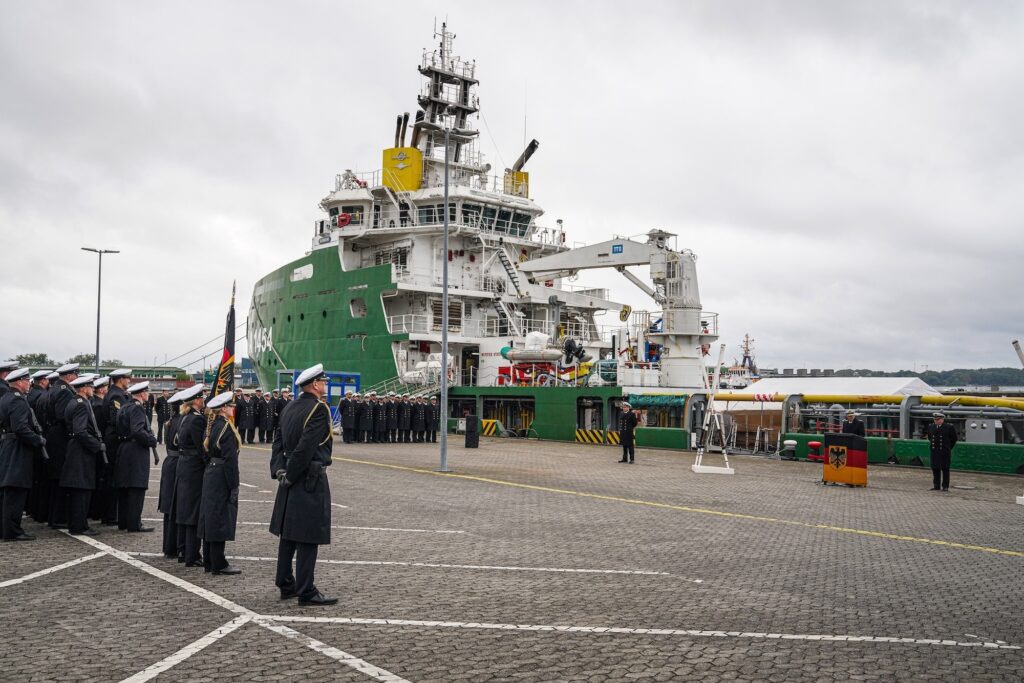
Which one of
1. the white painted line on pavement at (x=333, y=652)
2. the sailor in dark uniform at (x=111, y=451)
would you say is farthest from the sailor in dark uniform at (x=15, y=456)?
the white painted line on pavement at (x=333, y=652)

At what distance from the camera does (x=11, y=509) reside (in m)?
8.99

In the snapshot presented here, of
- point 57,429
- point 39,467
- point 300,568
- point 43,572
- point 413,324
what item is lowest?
point 43,572

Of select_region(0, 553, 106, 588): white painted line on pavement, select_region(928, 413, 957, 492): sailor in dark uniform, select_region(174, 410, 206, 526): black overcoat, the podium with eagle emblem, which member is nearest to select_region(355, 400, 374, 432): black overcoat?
the podium with eagle emblem

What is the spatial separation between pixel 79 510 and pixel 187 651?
17.0 ft

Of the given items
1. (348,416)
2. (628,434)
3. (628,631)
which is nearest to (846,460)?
(628,434)

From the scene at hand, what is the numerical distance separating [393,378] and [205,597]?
1053 inches

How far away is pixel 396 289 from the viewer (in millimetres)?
32312

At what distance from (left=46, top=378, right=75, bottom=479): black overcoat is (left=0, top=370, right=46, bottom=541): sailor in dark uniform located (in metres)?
0.49

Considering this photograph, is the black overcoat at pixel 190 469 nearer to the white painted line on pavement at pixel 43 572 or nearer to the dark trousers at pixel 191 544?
the dark trousers at pixel 191 544

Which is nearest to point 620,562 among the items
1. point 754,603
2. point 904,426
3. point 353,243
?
point 754,603

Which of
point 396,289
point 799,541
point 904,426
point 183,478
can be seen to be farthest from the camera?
point 396,289

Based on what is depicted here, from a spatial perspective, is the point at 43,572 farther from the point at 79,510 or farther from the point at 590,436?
the point at 590,436

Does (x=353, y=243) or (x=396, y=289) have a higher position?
(x=353, y=243)

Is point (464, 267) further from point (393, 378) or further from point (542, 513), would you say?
point (542, 513)
